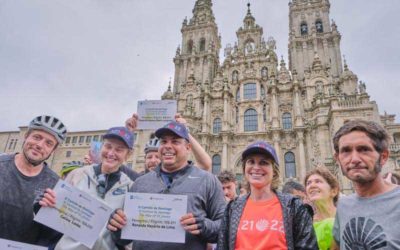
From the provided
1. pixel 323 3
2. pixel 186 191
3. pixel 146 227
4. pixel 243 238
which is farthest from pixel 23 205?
pixel 323 3

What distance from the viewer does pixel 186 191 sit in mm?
2941

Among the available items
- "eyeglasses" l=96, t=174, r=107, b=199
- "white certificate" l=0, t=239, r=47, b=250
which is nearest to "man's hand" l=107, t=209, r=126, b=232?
"eyeglasses" l=96, t=174, r=107, b=199

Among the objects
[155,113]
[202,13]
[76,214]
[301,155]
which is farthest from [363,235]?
[202,13]

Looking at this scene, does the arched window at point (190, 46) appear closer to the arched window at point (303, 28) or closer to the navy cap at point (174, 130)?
the arched window at point (303, 28)

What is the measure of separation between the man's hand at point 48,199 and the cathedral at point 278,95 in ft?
71.2

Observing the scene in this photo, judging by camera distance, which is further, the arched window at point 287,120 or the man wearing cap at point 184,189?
the arched window at point 287,120

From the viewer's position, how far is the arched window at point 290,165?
81.6ft

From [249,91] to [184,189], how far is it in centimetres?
2770

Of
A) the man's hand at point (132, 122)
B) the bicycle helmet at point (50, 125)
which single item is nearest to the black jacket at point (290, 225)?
the man's hand at point (132, 122)

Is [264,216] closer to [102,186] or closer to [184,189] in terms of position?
[184,189]

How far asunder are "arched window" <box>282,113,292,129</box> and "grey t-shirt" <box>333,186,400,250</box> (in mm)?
26067

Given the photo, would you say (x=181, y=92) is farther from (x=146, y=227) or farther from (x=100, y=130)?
(x=146, y=227)

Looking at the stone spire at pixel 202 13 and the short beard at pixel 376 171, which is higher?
the stone spire at pixel 202 13

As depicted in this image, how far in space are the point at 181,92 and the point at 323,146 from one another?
53.5ft
